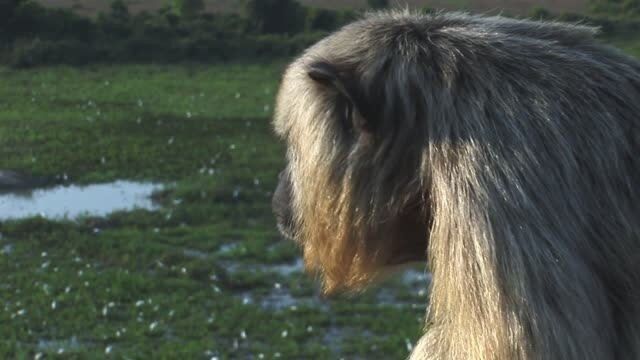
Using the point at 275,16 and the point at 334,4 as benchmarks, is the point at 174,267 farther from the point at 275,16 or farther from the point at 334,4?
the point at 334,4

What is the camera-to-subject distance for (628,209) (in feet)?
6.29

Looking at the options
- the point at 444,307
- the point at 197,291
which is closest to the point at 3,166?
the point at 197,291

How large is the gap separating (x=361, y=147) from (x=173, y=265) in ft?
22.9

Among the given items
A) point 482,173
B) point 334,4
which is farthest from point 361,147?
point 334,4

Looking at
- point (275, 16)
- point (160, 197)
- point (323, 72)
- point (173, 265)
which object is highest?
point (323, 72)

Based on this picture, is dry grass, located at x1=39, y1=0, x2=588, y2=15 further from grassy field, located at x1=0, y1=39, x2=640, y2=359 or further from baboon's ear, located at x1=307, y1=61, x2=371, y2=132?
baboon's ear, located at x1=307, y1=61, x2=371, y2=132

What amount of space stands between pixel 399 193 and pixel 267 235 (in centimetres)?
774

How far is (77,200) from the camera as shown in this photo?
11141mm

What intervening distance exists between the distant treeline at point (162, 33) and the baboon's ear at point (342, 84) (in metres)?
16.9

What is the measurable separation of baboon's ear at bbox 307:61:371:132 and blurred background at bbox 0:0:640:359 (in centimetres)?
105

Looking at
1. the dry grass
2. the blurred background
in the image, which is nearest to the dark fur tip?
the blurred background

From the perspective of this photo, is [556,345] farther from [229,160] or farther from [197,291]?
[229,160]

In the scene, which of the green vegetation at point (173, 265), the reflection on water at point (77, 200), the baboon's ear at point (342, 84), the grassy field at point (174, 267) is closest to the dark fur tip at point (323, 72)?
the baboon's ear at point (342, 84)

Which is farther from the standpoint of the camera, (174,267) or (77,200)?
(77,200)
